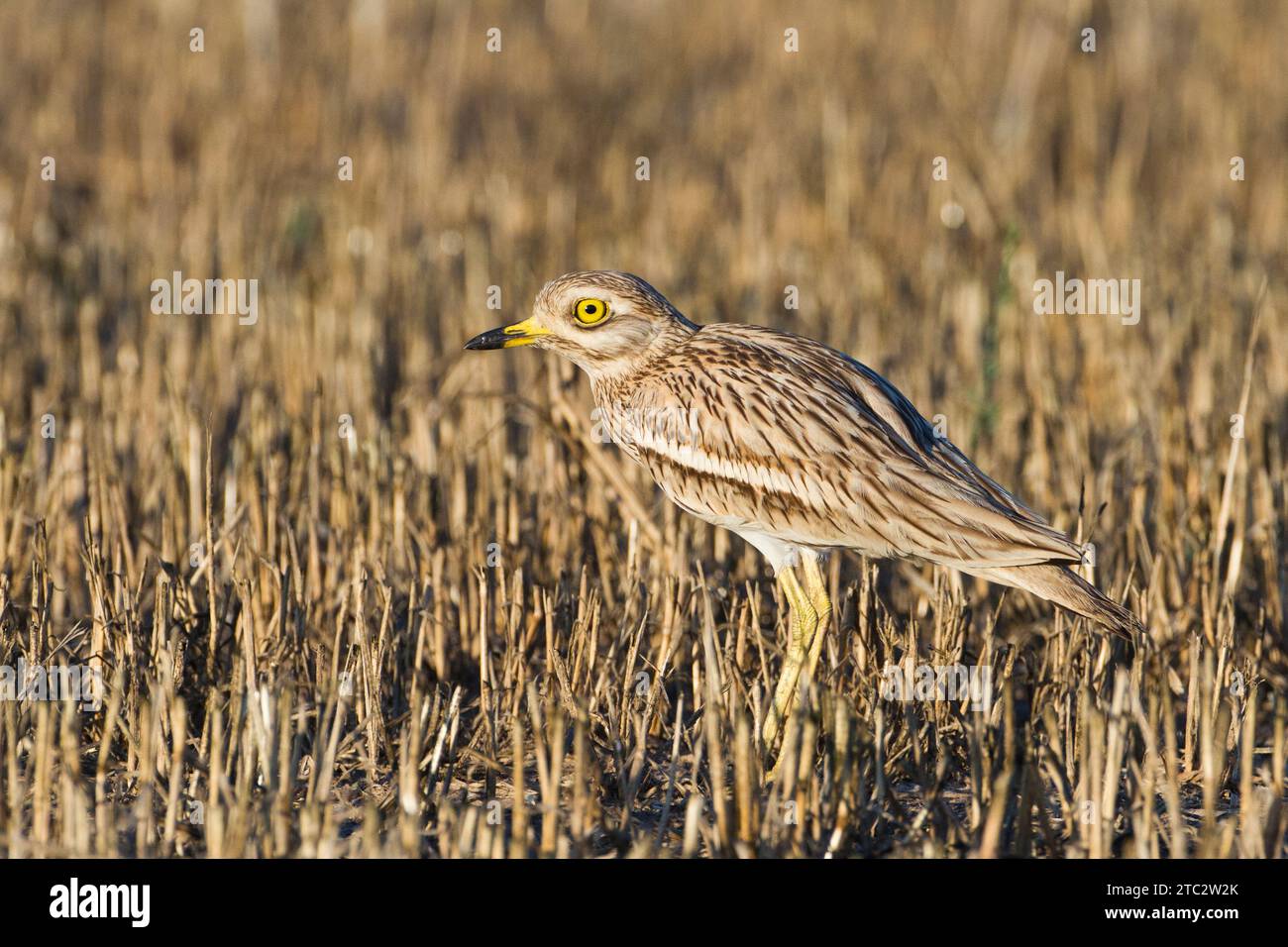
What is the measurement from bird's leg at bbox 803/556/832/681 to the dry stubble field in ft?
0.47

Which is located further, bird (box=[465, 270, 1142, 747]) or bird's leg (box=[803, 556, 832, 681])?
bird's leg (box=[803, 556, 832, 681])

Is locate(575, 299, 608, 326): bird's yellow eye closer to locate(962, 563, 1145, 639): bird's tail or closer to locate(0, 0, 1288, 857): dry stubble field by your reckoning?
locate(0, 0, 1288, 857): dry stubble field

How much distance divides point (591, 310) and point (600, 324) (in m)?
0.06

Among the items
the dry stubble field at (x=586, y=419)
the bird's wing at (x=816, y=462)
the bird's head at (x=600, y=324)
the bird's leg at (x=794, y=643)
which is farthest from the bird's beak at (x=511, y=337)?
the bird's leg at (x=794, y=643)

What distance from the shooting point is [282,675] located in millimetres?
5203

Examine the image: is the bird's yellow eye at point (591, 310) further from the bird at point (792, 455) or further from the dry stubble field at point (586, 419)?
the dry stubble field at point (586, 419)

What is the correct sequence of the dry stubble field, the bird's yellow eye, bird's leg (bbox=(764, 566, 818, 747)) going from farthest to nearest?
the bird's yellow eye
bird's leg (bbox=(764, 566, 818, 747))
the dry stubble field

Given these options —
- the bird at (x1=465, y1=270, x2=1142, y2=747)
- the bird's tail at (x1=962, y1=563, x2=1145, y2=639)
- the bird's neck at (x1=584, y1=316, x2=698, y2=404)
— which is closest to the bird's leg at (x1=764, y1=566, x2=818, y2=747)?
the bird at (x1=465, y1=270, x2=1142, y2=747)

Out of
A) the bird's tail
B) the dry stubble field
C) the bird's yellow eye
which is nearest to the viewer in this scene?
the dry stubble field

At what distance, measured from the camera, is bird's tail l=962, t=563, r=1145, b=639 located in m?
4.68

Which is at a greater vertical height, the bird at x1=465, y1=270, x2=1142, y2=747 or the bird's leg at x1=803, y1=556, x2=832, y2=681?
the bird at x1=465, y1=270, x2=1142, y2=747
